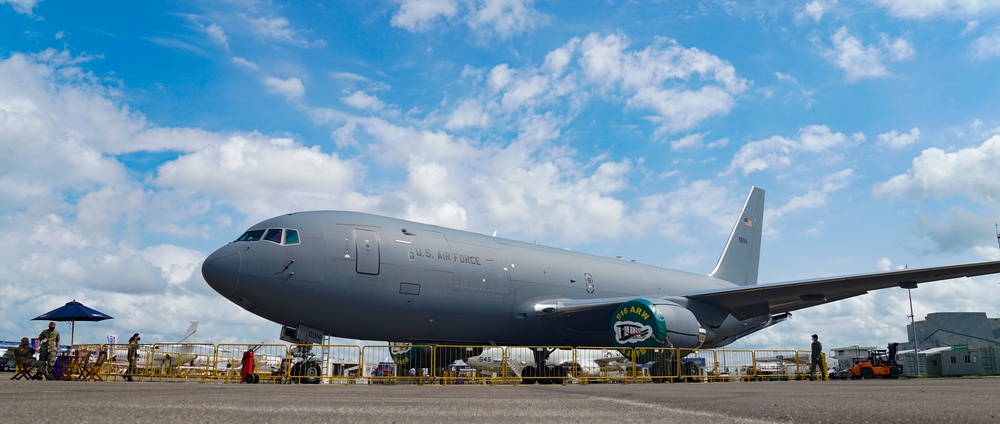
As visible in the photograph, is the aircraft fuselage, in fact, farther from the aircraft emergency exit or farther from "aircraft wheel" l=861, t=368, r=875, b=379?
"aircraft wheel" l=861, t=368, r=875, b=379

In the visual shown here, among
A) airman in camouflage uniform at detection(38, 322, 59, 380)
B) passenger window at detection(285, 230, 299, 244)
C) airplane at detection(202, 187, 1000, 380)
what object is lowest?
airman in camouflage uniform at detection(38, 322, 59, 380)

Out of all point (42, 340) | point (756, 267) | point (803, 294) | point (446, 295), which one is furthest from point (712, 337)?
point (42, 340)

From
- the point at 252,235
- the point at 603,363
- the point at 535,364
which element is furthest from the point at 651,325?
the point at 252,235

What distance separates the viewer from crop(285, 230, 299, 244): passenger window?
44.6 feet

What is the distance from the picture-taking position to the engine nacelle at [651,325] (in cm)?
1582

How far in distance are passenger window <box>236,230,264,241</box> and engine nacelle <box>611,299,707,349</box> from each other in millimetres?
8031

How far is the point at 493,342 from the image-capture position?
56.0 feet

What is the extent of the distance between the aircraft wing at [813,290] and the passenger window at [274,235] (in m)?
9.90

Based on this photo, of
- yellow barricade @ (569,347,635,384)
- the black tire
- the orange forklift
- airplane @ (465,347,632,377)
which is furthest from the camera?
the orange forklift

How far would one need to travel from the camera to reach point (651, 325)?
621 inches

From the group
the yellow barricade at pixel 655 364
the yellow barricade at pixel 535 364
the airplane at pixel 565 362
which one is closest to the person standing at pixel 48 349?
the airplane at pixel 565 362

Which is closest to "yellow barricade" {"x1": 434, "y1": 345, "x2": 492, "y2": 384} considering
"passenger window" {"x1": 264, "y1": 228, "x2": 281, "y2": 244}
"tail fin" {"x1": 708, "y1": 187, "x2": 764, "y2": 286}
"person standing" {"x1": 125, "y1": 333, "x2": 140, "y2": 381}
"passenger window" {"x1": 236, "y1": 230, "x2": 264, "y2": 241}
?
"passenger window" {"x1": 264, "y1": 228, "x2": 281, "y2": 244}

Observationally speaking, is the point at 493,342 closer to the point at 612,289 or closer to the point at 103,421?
the point at 612,289

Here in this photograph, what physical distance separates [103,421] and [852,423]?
4.32 meters
